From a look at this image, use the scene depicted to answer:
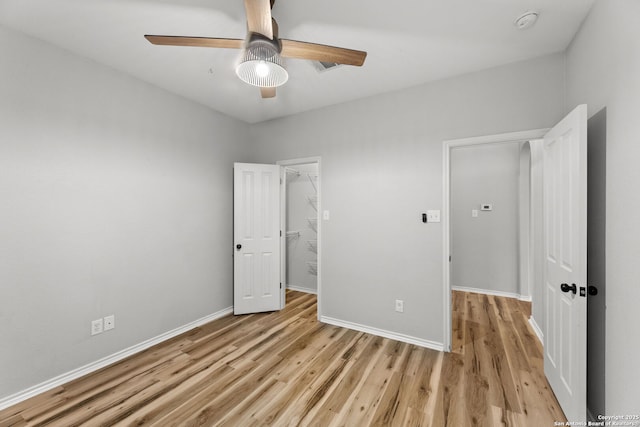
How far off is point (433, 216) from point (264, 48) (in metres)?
2.09

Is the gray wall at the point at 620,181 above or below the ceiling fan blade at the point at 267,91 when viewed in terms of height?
below

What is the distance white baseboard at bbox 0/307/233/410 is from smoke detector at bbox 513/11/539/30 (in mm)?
4064

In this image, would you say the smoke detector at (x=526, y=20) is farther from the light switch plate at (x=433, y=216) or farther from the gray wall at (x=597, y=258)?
the light switch plate at (x=433, y=216)

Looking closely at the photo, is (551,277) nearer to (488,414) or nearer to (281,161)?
(488,414)

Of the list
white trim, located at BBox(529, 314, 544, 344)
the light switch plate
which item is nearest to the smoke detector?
the light switch plate

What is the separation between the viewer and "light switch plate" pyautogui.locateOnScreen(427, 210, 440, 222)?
8.62 ft

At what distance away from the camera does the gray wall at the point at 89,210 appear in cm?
190

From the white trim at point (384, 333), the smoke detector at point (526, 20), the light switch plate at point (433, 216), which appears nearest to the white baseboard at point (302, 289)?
the white trim at point (384, 333)

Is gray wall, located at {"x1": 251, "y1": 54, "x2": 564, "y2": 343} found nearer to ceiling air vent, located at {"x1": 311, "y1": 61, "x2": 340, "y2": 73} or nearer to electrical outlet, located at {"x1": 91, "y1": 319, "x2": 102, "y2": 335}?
ceiling air vent, located at {"x1": 311, "y1": 61, "x2": 340, "y2": 73}

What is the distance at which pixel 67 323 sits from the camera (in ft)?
7.01

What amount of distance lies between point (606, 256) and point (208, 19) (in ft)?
9.42

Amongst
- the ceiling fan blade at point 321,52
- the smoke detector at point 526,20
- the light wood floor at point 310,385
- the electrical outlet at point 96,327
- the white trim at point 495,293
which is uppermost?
the smoke detector at point 526,20

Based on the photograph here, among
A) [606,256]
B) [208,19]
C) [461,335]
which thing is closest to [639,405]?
[606,256]

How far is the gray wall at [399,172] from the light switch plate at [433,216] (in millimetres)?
53
